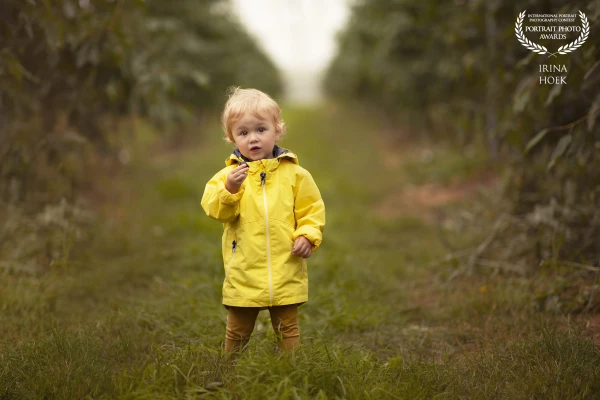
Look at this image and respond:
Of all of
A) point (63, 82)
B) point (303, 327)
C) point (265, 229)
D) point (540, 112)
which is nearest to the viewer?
point (265, 229)

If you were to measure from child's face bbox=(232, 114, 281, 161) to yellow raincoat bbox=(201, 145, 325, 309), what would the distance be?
0.06m

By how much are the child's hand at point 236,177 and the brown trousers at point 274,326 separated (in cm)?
65

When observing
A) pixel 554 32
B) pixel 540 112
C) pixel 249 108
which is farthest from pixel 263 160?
pixel 554 32

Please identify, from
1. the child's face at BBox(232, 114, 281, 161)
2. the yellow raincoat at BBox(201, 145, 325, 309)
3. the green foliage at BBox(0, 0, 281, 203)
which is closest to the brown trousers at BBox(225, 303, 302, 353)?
the yellow raincoat at BBox(201, 145, 325, 309)

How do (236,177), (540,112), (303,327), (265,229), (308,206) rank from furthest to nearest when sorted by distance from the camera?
1. (540,112)
2. (303,327)
3. (308,206)
4. (265,229)
5. (236,177)

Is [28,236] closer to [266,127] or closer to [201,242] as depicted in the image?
[201,242]

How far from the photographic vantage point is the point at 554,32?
3973 millimetres

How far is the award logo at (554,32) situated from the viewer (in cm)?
365

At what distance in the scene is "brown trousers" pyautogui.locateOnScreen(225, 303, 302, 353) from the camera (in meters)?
2.77

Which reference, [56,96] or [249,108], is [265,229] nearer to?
[249,108]

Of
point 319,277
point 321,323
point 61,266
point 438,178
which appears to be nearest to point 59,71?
point 61,266

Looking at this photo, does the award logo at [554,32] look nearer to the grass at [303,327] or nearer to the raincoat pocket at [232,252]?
the grass at [303,327]

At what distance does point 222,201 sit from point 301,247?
17.5 inches

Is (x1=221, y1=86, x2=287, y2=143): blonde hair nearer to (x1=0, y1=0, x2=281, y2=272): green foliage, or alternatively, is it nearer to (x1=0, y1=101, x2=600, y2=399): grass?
(x1=0, y1=101, x2=600, y2=399): grass
